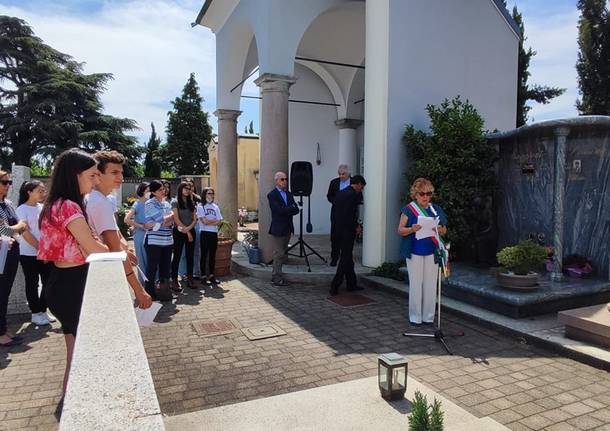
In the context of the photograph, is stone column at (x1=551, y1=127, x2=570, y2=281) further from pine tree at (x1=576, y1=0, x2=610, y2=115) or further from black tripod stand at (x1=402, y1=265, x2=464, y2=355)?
pine tree at (x1=576, y1=0, x2=610, y2=115)

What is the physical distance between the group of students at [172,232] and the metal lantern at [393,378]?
164 inches

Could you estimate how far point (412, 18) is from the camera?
7.99 metres

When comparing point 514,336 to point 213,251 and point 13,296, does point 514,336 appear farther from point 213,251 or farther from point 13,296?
point 13,296

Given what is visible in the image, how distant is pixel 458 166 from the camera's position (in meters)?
7.29

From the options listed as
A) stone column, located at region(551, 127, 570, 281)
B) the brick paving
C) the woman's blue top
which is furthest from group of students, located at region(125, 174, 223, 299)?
stone column, located at region(551, 127, 570, 281)

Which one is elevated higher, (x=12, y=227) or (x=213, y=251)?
(x=12, y=227)

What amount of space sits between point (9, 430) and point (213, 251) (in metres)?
4.80

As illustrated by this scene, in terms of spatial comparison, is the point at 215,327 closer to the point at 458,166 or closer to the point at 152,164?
the point at 458,166

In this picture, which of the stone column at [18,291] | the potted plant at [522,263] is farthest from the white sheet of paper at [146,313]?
the potted plant at [522,263]

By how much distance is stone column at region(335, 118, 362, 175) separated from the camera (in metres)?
13.8

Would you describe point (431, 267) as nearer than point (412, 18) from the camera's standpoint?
Yes

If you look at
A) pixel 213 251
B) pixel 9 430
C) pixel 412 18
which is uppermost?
pixel 412 18

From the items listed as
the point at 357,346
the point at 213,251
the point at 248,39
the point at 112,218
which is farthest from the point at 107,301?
the point at 248,39

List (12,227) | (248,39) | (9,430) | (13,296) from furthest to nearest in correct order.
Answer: (248,39)
(13,296)
(12,227)
(9,430)
